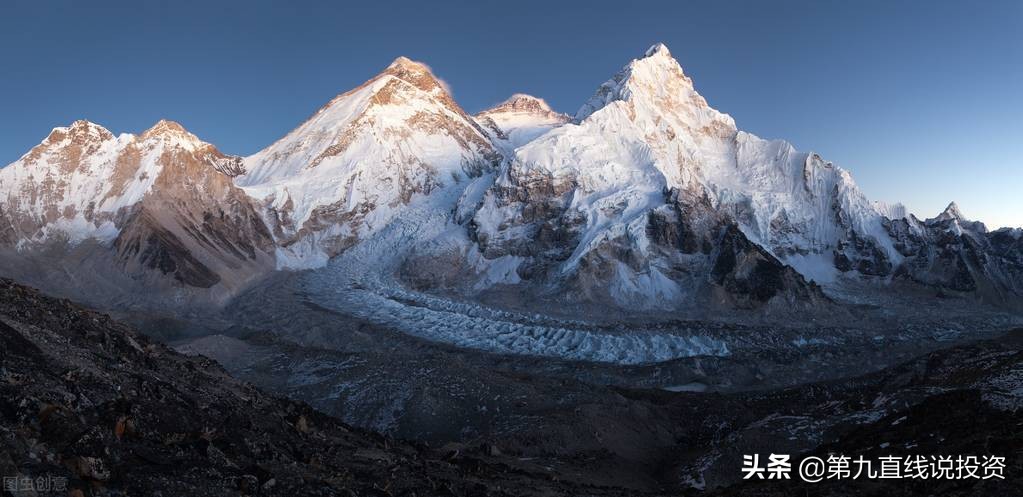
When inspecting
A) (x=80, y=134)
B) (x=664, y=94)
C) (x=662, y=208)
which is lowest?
(x=662, y=208)

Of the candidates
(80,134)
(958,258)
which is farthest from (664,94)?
(80,134)

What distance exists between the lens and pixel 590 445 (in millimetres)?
33406

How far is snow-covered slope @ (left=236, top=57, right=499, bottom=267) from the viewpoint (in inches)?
5650

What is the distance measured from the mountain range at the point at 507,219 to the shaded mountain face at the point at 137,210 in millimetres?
352

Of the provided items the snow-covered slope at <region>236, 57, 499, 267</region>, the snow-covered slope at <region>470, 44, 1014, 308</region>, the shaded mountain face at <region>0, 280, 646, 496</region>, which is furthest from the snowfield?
the shaded mountain face at <region>0, 280, 646, 496</region>

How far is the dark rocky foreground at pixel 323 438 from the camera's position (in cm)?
1279

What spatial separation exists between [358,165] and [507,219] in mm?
42704

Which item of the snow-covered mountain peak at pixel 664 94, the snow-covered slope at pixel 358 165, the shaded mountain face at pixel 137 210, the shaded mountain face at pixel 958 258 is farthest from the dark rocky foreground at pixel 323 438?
the snow-covered mountain peak at pixel 664 94

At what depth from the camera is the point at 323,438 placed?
2117cm

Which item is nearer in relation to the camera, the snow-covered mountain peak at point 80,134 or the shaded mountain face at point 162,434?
the shaded mountain face at point 162,434

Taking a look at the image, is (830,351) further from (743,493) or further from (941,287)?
(941,287)

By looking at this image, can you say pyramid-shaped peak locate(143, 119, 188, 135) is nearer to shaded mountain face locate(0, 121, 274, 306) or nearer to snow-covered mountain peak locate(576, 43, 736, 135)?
shaded mountain face locate(0, 121, 274, 306)

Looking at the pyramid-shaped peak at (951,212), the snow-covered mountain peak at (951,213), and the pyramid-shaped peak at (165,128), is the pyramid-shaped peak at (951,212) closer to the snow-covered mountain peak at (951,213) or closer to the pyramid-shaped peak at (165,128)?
the snow-covered mountain peak at (951,213)

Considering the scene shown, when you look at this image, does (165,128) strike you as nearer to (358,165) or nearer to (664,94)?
(358,165)
